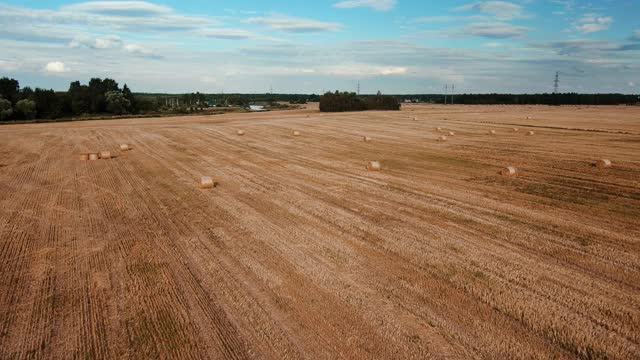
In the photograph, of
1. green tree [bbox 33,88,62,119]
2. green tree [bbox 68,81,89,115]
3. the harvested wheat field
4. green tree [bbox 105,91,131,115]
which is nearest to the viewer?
the harvested wheat field

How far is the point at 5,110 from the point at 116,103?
18.8 m

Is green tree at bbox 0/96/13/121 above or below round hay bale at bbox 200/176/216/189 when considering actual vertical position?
above

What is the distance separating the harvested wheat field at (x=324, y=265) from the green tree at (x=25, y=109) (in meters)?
50.2

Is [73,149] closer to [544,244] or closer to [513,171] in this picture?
[513,171]

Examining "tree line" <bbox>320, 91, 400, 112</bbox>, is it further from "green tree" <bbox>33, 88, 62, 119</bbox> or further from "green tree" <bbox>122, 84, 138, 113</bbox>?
"green tree" <bbox>33, 88, 62, 119</bbox>

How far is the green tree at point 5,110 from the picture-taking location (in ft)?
178

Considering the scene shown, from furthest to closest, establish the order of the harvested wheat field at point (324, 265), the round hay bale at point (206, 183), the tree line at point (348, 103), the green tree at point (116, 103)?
the tree line at point (348, 103)
the green tree at point (116, 103)
the round hay bale at point (206, 183)
the harvested wheat field at point (324, 265)

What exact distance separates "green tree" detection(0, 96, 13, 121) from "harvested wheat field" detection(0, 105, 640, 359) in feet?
160

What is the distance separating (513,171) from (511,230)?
6851 mm

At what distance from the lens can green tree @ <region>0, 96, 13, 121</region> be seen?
54116 mm

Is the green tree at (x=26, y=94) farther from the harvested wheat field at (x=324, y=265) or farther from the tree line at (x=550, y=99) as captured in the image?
the tree line at (x=550, y=99)

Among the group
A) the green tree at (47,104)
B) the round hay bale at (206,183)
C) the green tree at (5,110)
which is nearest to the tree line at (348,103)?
the green tree at (47,104)

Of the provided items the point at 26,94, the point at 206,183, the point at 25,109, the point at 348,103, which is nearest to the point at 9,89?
the point at 26,94

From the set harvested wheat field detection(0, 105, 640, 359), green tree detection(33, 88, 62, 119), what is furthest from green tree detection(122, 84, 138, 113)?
harvested wheat field detection(0, 105, 640, 359)
